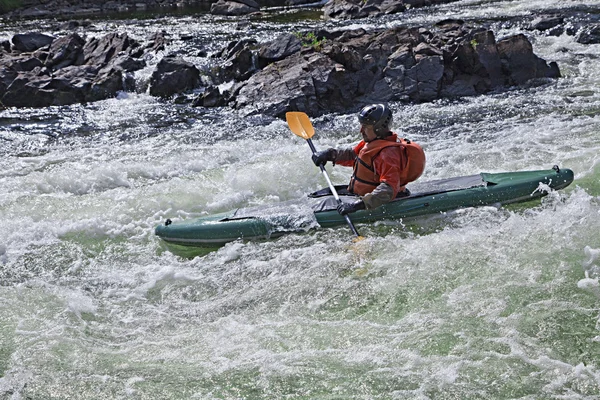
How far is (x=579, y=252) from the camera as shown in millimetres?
5129

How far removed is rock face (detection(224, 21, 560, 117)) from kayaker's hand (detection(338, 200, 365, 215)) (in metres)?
4.35

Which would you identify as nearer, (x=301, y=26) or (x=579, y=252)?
(x=579, y=252)

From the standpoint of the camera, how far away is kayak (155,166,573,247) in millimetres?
Answer: 5770

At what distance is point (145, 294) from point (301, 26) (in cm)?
1203

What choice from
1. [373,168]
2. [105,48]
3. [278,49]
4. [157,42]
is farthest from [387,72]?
[105,48]

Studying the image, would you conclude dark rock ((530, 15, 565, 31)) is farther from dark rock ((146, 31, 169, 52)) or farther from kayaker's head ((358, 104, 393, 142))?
kayaker's head ((358, 104, 393, 142))

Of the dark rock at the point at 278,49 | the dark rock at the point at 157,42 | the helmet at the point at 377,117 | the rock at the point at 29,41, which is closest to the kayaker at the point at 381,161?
the helmet at the point at 377,117

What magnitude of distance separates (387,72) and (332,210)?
5078 millimetres

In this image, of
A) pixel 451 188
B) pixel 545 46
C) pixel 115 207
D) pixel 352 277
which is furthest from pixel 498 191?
pixel 545 46

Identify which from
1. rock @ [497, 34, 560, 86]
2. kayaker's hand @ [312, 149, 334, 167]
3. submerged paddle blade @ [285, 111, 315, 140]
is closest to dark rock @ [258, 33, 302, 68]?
rock @ [497, 34, 560, 86]

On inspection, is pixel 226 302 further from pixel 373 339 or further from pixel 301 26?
pixel 301 26

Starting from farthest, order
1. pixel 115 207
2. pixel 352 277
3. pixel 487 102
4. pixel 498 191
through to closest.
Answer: pixel 487 102 < pixel 115 207 < pixel 498 191 < pixel 352 277

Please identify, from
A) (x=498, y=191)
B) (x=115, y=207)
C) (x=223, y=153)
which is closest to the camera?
(x=498, y=191)

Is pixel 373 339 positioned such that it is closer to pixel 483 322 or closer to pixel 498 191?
pixel 483 322
